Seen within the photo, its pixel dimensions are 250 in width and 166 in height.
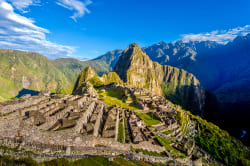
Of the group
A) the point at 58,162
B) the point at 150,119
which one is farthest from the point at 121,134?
the point at 150,119

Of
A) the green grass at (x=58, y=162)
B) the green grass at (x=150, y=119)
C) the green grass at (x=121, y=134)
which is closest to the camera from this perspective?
the green grass at (x=58, y=162)

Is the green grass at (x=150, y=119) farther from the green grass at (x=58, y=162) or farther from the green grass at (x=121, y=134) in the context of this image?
the green grass at (x=58, y=162)

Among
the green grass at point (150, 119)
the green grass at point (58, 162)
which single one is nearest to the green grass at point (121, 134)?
the green grass at point (58, 162)

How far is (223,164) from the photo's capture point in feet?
229

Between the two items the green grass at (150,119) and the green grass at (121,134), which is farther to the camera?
the green grass at (150,119)

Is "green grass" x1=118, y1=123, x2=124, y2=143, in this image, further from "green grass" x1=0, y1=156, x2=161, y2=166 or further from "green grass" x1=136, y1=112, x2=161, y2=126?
"green grass" x1=136, y1=112, x2=161, y2=126

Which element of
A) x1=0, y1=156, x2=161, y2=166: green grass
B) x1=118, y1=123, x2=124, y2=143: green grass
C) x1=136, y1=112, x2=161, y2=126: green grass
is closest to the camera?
x1=0, y1=156, x2=161, y2=166: green grass

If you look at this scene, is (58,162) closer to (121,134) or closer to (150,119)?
(121,134)

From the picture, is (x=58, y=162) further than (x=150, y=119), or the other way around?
(x=150, y=119)

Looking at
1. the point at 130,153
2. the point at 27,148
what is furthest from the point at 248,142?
the point at 27,148

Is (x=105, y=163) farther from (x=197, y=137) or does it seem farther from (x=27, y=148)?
(x=197, y=137)

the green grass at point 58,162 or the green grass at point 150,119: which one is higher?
the green grass at point 58,162

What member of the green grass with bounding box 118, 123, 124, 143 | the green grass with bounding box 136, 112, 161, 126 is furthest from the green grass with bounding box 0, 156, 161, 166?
the green grass with bounding box 136, 112, 161, 126

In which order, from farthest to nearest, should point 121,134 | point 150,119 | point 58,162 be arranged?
point 150,119 → point 121,134 → point 58,162
